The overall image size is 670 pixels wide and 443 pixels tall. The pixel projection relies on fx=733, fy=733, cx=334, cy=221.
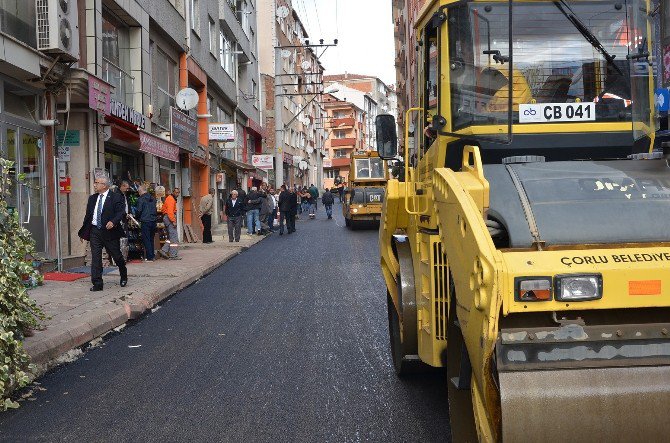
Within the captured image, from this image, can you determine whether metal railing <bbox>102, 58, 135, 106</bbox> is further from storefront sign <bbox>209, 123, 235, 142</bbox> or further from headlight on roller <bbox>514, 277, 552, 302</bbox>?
headlight on roller <bbox>514, 277, 552, 302</bbox>

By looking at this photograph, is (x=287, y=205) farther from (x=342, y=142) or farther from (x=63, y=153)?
(x=342, y=142)

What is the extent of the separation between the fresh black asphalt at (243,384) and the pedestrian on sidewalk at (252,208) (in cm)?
1512

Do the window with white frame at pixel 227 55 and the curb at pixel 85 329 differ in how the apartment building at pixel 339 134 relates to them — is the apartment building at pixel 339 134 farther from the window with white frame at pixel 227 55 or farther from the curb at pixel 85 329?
the curb at pixel 85 329

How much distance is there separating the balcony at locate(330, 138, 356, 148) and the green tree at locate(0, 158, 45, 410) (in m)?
100

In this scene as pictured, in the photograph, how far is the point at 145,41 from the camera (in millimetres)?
19641

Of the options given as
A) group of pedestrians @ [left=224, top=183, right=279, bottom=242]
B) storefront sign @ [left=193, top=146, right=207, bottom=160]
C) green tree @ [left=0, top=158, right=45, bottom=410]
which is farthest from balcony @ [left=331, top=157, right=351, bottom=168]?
green tree @ [left=0, top=158, right=45, bottom=410]

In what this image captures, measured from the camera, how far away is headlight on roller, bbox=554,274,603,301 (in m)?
2.93

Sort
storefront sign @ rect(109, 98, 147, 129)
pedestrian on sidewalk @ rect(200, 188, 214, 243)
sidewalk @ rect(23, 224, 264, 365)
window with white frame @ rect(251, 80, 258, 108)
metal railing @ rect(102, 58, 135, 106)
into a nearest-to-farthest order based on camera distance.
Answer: sidewalk @ rect(23, 224, 264, 365) → storefront sign @ rect(109, 98, 147, 129) → metal railing @ rect(102, 58, 135, 106) → pedestrian on sidewalk @ rect(200, 188, 214, 243) → window with white frame @ rect(251, 80, 258, 108)

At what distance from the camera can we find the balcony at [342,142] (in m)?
107

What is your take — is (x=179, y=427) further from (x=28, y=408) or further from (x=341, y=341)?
(x=341, y=341)

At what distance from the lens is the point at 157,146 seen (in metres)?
18.6

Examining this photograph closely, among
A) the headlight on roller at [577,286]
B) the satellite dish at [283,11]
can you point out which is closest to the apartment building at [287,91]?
the satellite dish at [283,11]

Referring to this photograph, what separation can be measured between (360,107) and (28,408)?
364 feet

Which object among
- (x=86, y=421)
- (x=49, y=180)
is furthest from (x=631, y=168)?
(x=49, y=180)
